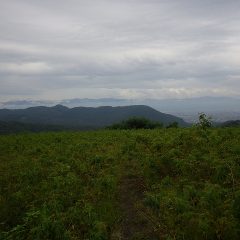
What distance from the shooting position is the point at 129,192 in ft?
46.4

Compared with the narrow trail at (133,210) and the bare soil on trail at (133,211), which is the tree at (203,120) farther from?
the bare soil on trail at (133,211)

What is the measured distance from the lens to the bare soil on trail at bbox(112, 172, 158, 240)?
1072 cm

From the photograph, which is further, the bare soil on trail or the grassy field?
the bare soil on trail

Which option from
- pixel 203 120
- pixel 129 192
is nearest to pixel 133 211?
pixel 129 192

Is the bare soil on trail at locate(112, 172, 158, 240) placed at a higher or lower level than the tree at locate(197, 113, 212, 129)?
lower

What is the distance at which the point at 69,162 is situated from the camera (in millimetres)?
18953

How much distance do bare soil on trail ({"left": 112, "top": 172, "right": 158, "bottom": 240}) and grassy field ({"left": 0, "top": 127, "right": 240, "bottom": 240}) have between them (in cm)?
3

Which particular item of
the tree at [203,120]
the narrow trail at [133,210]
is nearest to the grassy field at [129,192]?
the narrow trail at [133,210]

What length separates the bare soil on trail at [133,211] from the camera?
10.7 m

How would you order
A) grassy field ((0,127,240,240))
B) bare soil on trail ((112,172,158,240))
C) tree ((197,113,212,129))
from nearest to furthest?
grassy field ((0,127,240,240)) → bare soil on trail ((112,172,158,240)) → tree ((197,113,212,129))

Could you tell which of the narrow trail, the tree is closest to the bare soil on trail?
the narrow trail

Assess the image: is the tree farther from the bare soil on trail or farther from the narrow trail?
the bare soil on trail

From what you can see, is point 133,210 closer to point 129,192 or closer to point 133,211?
point 133,211

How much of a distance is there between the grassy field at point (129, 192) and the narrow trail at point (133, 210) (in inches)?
1.1
